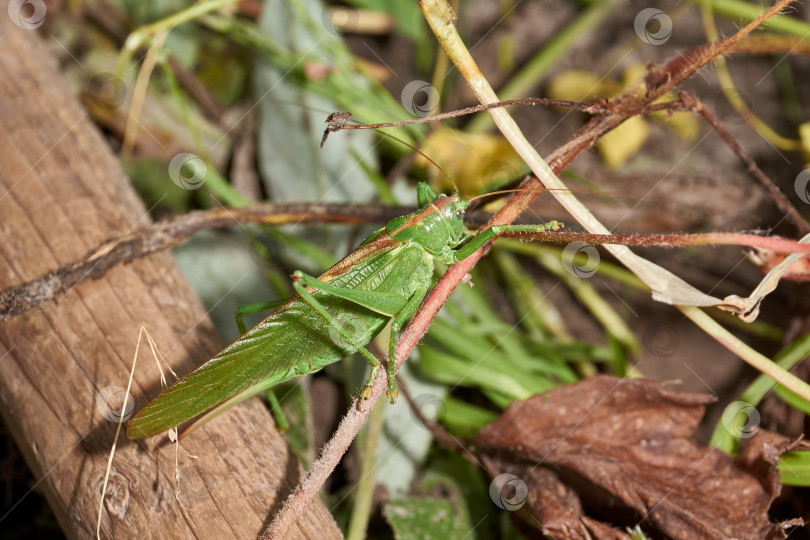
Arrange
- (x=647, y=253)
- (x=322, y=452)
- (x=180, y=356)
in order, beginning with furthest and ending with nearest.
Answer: (x=647, y=253) → (x=180, y=356) → (x=322, y=452)

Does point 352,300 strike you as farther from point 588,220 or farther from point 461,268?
point 588,220

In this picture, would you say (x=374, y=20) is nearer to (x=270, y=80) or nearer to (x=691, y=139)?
(x=270, y=80)

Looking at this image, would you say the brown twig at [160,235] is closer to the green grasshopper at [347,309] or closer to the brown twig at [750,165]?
the green grasshopper at [347,309]

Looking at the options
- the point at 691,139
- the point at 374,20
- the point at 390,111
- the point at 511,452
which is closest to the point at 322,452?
the point at 511,452

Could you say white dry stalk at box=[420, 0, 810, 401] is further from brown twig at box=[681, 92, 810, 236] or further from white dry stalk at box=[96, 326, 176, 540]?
white dry stalk at box=[96, 326, 176, 540]

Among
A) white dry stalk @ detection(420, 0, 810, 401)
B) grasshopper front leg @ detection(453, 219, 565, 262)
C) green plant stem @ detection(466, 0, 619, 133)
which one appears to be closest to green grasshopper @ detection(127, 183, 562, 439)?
grasshopper front leg @ detection(453, 219, 565, 262)
